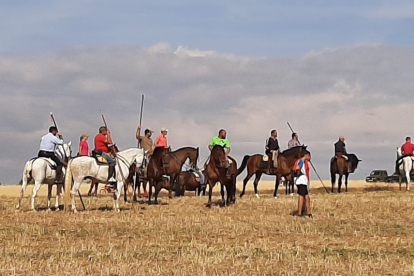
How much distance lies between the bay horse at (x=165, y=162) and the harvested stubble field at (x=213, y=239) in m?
1.36

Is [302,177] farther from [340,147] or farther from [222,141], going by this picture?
[340,147]

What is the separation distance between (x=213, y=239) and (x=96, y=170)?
7.53m

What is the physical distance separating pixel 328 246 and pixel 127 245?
434cm

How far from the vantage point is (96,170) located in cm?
2108

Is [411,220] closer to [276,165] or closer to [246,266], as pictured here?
[276,165]

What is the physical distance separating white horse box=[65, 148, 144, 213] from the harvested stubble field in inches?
33.1

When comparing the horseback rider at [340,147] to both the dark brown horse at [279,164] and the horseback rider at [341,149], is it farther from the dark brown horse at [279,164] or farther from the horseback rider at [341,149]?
the dark brown horse at [279,164]

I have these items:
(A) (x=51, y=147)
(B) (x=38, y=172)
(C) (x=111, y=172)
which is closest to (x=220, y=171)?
(C) (x=111, y=172)

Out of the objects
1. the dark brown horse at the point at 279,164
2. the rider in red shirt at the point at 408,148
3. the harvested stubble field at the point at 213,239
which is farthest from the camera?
the rider in red shirt at the point at 408,148

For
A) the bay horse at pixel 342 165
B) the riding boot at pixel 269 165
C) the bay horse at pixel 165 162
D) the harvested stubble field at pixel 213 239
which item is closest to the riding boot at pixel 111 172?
the harvested stubble field at pixel 213 239

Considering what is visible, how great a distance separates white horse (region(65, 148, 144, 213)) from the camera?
2058cm

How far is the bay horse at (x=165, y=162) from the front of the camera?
24.0 metres

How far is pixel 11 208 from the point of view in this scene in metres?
22.1

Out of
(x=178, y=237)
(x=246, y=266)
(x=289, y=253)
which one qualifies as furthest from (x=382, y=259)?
(x=178, y=237)
